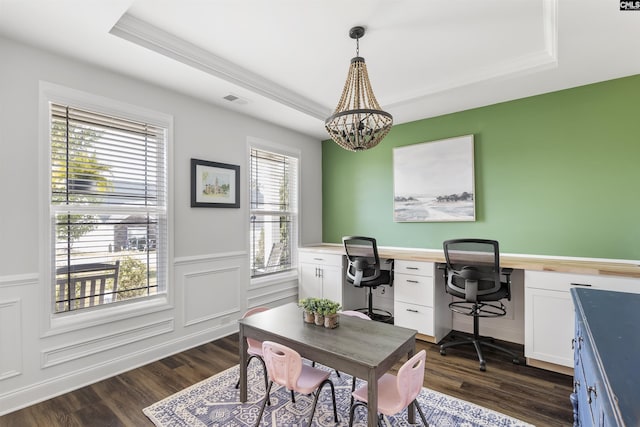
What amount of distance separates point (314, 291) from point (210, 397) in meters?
2.06

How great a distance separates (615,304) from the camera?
1496 mm

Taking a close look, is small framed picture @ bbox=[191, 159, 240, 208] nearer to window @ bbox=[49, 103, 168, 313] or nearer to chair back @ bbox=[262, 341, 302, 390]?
window @ bbox=[49, 103, 168, 313]

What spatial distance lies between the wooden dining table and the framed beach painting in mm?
2078

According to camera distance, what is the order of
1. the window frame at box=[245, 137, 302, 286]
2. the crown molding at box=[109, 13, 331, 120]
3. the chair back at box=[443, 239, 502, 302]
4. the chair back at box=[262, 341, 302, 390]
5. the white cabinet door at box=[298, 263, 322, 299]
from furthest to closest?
the white cabinet door at box=[298, 263, 322, 299]
the window frame at box=[245, 137, 302, 286]
the chair back at box=[443, 239, 502, 302]
the crown molding at box=[109, 13, 331, 120]
the chair back at box=[262, 341, 302, 390]

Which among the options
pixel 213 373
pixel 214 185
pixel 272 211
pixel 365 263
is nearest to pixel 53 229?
pixel 214 185

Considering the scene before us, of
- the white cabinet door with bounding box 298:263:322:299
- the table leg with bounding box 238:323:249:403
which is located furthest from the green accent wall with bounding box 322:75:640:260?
the table leg with bounding box 238:323:249:403

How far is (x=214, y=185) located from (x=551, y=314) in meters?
3.43

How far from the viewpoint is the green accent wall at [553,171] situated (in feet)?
9.11

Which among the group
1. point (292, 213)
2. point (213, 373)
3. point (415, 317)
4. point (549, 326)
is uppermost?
point (292, 213)

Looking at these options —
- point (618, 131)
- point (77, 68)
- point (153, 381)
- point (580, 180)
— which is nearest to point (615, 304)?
point (580, 180)

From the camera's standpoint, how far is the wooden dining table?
156 cm

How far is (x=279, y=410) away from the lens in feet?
7.04

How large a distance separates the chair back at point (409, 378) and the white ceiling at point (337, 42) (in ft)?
7.14

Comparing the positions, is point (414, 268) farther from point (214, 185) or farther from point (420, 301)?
point (214, 185)
